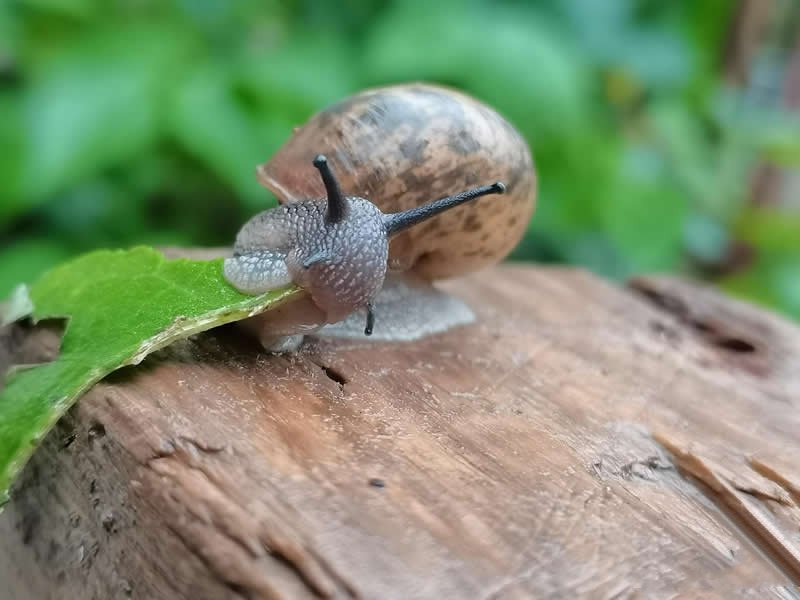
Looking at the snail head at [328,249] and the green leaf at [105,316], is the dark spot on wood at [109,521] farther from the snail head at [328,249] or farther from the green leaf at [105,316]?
the snail head at [328,249]

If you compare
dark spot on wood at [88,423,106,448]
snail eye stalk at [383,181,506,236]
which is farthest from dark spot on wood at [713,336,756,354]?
dark spot on wood at [88,423,106,448]

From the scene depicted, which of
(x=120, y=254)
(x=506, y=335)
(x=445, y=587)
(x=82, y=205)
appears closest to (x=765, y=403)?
(x=506, y=335)

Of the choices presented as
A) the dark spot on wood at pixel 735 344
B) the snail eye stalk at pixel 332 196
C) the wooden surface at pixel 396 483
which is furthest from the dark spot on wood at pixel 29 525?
the dark spot on wood at pixel 735 344

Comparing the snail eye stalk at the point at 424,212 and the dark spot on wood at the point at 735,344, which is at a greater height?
the snail eye stalk at the point at 424,212

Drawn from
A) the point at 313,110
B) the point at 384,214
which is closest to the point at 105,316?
the point at 384,214

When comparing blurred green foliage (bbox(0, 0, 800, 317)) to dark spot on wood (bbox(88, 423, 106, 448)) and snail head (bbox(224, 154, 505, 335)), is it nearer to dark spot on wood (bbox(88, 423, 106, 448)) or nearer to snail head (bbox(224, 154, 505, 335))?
snail head (bbox(224, 154, 505, 335))

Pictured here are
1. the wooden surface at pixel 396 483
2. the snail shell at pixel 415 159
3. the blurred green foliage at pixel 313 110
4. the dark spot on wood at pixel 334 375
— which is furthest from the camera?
the blurred green foliage at pixel 313 110
